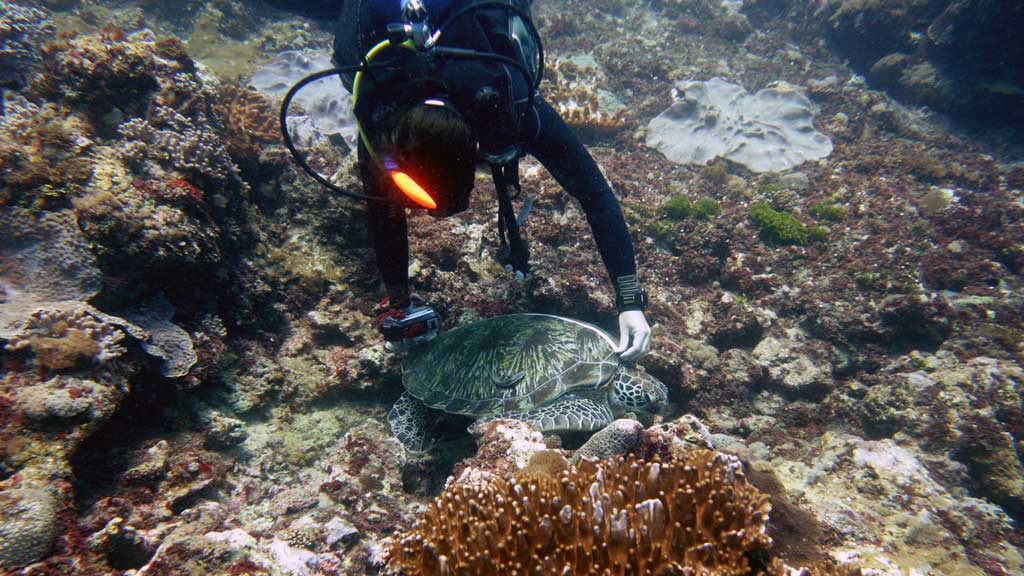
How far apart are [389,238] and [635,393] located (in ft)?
8.01

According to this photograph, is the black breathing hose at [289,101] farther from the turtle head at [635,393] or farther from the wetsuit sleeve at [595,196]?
the turtle head at [635,393]

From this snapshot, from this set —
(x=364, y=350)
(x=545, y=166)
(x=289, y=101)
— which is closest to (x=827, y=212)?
(x=545, y=166)

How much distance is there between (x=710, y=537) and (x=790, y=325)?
4272 mm

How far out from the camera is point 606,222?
11.7 ft

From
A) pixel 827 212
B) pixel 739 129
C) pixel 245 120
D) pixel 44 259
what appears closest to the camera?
pixel 44 259

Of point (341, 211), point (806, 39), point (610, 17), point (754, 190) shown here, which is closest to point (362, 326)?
point (341, 211)

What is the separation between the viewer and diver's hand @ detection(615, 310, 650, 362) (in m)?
3.43

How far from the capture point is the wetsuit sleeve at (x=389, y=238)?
123 inches

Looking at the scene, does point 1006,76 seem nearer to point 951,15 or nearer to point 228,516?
point 951,15

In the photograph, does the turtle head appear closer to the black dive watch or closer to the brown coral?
the black dive watch

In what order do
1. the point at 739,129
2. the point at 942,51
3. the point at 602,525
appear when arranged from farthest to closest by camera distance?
the point at 942,51 < the point at 739,129 < the point at 602,525

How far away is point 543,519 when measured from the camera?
195cm

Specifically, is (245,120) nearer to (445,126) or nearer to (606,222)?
(606,222)

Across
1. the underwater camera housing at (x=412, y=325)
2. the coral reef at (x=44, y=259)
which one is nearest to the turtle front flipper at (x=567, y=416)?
the underwater camera housing at (x=412, y=325)
